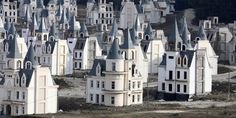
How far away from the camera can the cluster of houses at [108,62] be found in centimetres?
7506

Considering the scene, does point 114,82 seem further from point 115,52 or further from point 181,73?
point 181,73

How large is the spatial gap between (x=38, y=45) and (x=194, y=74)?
24.5m

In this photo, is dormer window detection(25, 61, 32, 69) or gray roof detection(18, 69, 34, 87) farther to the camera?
dormer window detection(25, 61, 32, 69)

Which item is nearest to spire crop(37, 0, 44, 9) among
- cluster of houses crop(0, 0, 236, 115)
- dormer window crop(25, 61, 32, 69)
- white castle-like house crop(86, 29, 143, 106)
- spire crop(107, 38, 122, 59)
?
cluster of houses crop(0, 0, 236, 115)

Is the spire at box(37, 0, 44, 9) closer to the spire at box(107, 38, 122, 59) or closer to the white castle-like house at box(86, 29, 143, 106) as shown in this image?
the white castle-like house at box(86, 29, 143, 106)

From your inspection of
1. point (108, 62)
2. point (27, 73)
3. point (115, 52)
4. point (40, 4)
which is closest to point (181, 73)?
point (115, 52)

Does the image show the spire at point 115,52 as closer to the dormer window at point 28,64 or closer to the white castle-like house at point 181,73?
the dormer window at point 28,64

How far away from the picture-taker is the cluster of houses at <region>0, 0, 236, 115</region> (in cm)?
7506

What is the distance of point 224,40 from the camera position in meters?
118

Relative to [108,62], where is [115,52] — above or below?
above

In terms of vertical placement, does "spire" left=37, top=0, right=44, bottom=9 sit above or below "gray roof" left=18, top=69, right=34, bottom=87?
above

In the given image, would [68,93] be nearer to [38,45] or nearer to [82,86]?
[82,86]

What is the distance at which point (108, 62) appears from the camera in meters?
79.1

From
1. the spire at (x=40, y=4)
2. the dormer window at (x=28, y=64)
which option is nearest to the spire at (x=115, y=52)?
the dormer window at (x=28, y=64)
